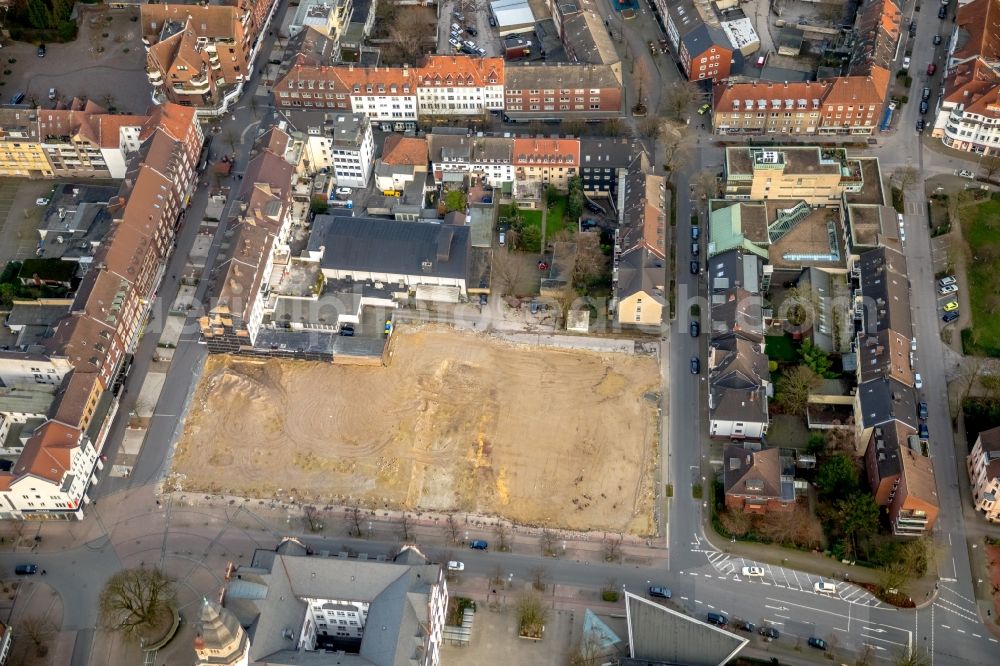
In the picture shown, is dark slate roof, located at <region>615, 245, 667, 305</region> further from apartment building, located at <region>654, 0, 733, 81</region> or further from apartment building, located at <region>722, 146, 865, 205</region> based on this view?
apartment building, located at <region>654, 0, 733, 81</region>

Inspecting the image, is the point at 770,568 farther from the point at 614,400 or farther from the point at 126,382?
the point at 126,382

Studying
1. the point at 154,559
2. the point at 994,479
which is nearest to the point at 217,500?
the point at 154,559

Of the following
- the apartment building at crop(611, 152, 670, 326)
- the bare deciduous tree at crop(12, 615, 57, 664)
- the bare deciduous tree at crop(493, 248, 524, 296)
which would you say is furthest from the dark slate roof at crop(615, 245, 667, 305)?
the bare deciduous tree at crop(12, 615, 57, 664)

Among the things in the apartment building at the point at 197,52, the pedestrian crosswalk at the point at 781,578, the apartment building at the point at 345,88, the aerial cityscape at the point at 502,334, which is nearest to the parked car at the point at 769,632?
the aerial cityscape at the point at 502,334

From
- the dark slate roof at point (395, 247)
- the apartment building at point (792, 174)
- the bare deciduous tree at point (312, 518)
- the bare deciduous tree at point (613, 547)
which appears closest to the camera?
the bare deciduous tree at point (613, 547)

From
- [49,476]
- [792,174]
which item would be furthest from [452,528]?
[792,174]

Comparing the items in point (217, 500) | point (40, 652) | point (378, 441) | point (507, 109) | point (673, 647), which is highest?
point (507, 109)

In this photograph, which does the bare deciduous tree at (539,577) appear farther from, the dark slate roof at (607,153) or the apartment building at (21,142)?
the apartment building at (21,142)
